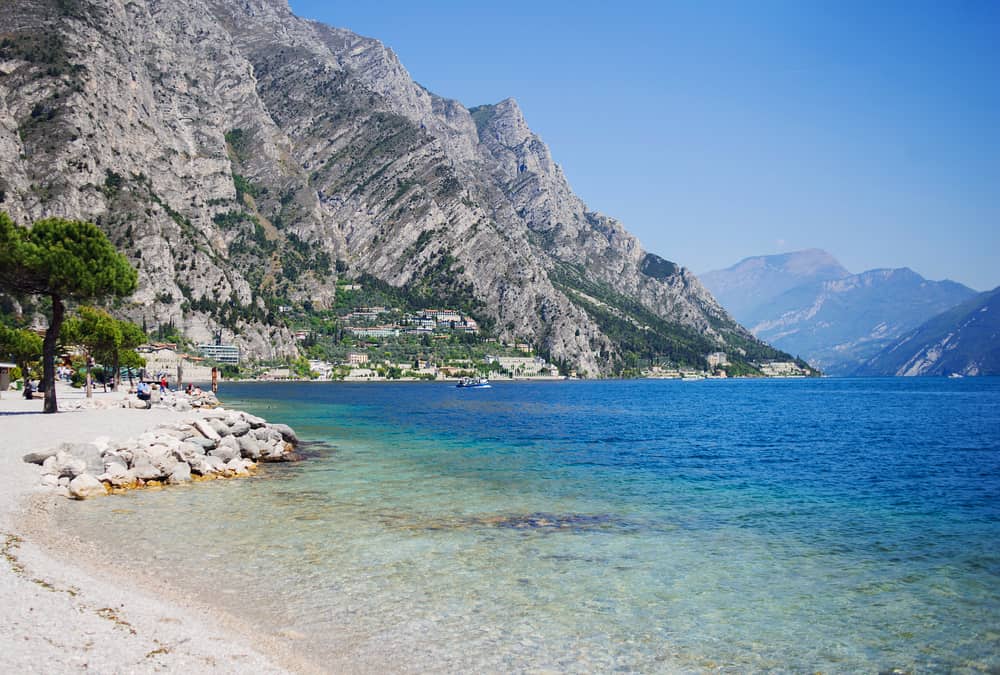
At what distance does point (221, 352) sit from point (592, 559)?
18842 cm

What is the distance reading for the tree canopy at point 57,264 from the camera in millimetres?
36562

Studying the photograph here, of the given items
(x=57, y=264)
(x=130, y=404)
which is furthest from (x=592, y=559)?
(x=130, y=404)

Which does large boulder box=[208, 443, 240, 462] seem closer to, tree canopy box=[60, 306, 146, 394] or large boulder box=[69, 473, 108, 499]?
large boulder box=[69, 473, 108, 499]

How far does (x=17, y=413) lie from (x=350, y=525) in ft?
117

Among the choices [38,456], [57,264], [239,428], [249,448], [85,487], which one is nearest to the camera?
[85,487]

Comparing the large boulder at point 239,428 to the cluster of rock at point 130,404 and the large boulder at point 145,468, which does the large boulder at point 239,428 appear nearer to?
→ the large boulder at point 145,468

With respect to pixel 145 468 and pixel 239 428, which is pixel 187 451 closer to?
pixel 145 468

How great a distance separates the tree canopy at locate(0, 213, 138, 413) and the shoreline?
2433cm

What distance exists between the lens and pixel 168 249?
574ft

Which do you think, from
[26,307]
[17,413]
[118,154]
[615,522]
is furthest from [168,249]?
[615,522]

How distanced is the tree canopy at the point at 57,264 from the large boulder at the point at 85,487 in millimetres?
19018

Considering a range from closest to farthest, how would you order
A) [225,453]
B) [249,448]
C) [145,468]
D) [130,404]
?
[145,468]
[225,453]
[249,448]
[130,404]

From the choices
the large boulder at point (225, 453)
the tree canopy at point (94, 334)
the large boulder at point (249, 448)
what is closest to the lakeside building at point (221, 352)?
the tree canopy at point (94, 334)

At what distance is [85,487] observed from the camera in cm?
2256
